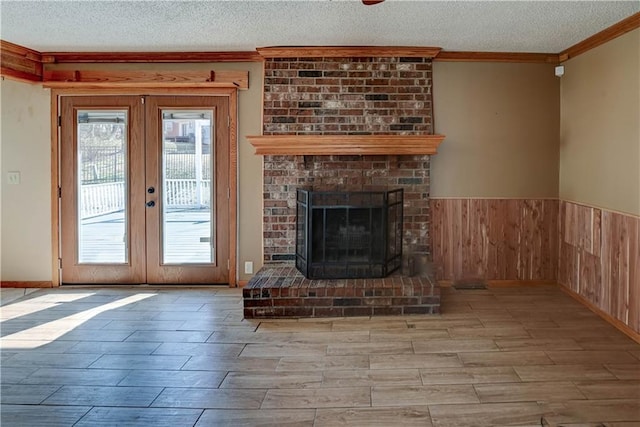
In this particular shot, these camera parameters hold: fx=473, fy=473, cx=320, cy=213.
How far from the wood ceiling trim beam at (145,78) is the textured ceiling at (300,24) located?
250mm

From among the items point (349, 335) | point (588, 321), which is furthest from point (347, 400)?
point (588, 321)

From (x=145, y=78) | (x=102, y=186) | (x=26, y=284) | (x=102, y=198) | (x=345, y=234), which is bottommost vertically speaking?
(x=26, y=284)

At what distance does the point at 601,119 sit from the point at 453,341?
7.53 feet

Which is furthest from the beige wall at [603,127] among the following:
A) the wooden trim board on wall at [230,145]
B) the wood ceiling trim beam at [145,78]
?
the wooden trim board on wall at [230,145]

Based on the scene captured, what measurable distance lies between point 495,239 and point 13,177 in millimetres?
5001

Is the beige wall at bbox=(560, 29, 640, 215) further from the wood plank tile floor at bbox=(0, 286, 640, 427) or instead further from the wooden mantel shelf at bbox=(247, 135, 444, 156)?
the wooden mantel shelf at bbox=(247, 135, 444, 156)

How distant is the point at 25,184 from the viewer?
16.0 feet

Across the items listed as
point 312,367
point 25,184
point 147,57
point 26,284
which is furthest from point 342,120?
point 26,284

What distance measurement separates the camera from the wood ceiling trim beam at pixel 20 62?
14.2 feet

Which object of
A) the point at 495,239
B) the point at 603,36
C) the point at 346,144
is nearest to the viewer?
the point at 603,36

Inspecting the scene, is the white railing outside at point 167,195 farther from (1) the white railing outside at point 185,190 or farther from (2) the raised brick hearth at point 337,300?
(2) the raised brick hearth at point 337,300

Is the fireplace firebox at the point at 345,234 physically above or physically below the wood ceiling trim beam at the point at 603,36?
below

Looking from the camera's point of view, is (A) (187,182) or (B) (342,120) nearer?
(B) (342,120)

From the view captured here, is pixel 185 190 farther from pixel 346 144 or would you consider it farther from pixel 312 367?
pixel 312 367
